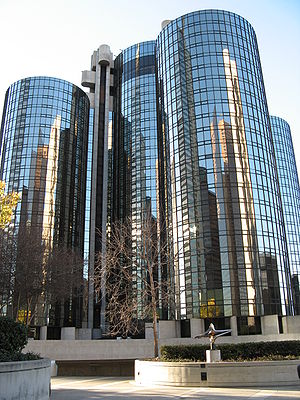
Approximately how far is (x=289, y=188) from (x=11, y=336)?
81167 mm

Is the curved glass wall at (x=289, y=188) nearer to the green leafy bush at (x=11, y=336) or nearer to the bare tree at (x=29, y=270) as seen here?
the bare tree at (x=29, y=270)

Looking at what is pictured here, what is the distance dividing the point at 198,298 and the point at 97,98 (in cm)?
5642

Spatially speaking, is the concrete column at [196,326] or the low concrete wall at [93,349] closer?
the low concrete wall at [93,349]

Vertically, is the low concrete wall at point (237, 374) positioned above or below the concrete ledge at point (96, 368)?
above

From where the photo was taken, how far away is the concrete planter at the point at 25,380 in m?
12.0

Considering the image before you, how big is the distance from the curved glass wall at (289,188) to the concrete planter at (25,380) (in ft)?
233

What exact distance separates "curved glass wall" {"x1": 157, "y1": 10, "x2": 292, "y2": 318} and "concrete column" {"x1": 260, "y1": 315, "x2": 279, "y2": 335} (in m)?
0.81

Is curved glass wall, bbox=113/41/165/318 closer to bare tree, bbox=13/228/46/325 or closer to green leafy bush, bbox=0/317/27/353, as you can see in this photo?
bare tree, bbox=13/228/46/325

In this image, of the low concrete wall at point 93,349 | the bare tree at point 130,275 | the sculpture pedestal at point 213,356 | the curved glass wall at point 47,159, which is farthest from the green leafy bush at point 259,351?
the curved glass wall at point 47,159

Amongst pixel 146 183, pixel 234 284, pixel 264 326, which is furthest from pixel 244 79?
pixel 264 326

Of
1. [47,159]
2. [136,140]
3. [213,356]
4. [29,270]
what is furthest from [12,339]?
[136,140]

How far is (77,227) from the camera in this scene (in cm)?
7231

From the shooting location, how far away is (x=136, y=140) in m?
71.1

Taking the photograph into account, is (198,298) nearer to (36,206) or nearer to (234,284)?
(234,284)
